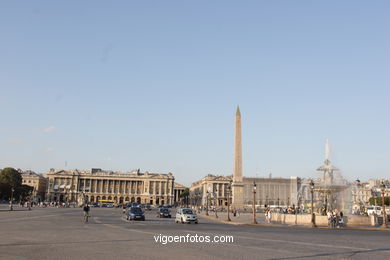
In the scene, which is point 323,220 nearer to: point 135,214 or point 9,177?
point 135,214

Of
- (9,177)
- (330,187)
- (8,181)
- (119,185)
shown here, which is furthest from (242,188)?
(119,185)

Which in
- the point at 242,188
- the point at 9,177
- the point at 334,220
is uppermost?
the point at 9,177

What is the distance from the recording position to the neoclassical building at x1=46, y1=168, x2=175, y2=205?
194m

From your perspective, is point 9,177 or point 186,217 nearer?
point 186,217

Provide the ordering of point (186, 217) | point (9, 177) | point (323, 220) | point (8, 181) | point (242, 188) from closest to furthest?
1. point (186, 217)
2. point (323, 220)
3. point (242, 188)
4. point (8, 181)
5. point (9, 177)

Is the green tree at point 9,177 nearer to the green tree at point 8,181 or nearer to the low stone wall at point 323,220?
the green tree at point 8,181

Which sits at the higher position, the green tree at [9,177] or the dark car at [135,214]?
the green tree at [9,177]

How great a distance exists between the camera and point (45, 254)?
1321 centimetres

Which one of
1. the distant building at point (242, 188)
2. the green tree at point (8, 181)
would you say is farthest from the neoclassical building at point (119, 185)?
the green tree at point (8, 181)

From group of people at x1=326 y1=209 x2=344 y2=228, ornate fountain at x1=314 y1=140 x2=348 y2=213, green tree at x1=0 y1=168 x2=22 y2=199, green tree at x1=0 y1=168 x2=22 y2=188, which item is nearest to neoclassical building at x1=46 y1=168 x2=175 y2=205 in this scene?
green tree at x1=0 y1=168 x2=22 y2=199

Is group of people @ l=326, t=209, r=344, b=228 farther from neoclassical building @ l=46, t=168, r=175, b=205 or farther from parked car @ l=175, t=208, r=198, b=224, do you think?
neoclassical building @ l=46, t=168, r=175, b=205

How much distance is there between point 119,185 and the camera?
19625 centimetres

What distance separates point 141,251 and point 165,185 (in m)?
183

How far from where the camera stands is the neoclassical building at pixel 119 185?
193500 millimetres
